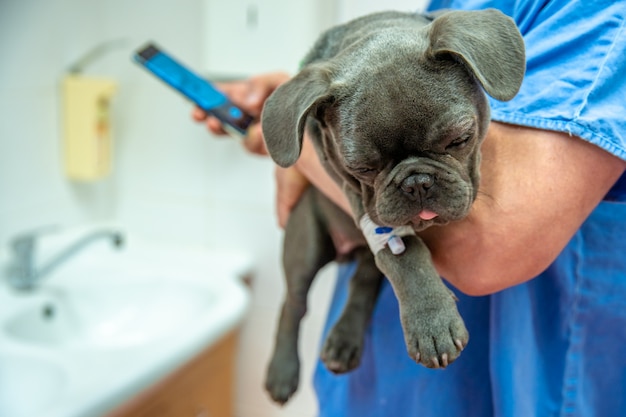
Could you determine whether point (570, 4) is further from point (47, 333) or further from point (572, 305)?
point (47, 333)

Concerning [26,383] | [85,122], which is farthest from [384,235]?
[85,122]

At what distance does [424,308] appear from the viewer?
516mm

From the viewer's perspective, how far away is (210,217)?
1.72 m

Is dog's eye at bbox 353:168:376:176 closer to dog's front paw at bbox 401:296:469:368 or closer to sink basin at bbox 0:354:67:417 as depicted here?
dog's front paw at bbox 401:296:469:368

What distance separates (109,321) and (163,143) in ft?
1.57

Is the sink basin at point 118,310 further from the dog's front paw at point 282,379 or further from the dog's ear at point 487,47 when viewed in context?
the dog's ear at point 487,47

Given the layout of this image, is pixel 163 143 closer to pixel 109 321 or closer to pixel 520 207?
pixel 109 321

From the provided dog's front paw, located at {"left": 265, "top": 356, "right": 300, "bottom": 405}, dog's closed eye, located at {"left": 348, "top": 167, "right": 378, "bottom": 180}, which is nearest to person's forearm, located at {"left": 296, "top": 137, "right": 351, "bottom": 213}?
dog's closed eye, located at {"left": 348, "top": 167, "right": 378, "bottom": 180}

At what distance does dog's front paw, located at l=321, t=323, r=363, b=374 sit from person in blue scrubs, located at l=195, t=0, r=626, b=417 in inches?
1.8

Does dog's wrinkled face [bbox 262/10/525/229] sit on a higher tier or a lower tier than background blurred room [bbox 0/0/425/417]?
higher

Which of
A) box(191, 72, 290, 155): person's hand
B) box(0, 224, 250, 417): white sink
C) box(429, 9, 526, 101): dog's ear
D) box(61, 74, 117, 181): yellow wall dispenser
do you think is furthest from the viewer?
box(61, 74, 117, 181): yellow wall dispenser

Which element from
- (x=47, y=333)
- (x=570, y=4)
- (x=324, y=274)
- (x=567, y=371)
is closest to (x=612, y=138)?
(x=570, y=4)

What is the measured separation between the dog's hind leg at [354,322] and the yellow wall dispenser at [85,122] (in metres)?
1.04

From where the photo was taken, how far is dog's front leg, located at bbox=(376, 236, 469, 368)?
1.63 feet
